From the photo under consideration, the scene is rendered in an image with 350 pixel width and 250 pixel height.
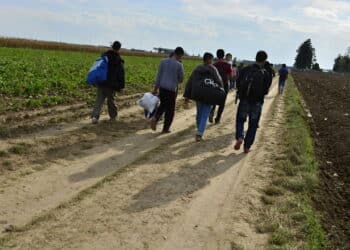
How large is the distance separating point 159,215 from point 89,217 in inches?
32.7

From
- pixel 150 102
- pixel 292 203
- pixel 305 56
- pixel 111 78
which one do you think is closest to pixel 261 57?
pixel 150 102

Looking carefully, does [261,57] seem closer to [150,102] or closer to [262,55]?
[262,55]

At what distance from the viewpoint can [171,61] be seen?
10.5m

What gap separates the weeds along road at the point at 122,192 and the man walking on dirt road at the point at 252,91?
1.49 ft

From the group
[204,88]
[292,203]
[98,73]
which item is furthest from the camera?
[98,73]

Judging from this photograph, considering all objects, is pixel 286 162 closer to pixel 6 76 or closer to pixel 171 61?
pixel 171 61

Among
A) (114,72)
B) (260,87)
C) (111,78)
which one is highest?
(260,87)

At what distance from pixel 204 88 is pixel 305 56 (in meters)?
138

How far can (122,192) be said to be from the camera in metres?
6.39

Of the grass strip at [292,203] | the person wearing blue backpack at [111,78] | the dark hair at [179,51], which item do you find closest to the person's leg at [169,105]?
the dark hair at [179,51]

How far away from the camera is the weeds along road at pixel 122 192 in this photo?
198 inches

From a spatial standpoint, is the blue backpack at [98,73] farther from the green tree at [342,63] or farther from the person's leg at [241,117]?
the green tree at [342,63]

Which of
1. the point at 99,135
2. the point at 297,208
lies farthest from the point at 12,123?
the point at 297,208

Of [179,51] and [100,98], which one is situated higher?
[179,51]
